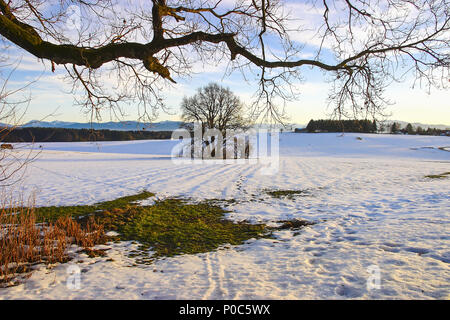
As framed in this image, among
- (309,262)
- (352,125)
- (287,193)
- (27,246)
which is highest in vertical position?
(352,125)

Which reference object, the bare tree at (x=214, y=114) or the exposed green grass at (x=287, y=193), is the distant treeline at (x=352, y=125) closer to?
the exposed green grass at (x=287, y=193)

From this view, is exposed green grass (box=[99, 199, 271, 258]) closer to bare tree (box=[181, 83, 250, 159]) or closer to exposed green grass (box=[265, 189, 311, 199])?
exposed green grass (box=[265, 189, 311, 199])

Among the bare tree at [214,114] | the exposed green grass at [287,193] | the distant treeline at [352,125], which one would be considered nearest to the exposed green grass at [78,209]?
the exposed green grass at [287,193]

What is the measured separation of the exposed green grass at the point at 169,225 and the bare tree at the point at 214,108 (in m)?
23.1

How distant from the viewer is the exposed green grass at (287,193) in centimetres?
1135

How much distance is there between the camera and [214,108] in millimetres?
33188

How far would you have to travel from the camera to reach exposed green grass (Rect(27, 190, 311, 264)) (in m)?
6.02

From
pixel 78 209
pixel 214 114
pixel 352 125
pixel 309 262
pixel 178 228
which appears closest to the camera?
pixel 309 262

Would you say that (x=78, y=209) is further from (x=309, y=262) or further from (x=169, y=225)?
(x=309, y=262)

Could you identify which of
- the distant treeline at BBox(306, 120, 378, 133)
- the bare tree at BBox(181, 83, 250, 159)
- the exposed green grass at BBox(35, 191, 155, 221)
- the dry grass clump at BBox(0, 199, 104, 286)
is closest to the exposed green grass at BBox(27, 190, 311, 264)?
the exposed green grass at BBox(35, 191, 155, 221)

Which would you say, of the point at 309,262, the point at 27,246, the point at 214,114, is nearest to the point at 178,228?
the point at 27,246

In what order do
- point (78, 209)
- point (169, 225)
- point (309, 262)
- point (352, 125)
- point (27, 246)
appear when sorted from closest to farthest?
1. point (309, 262)
2. point (27, 246)
3. point (352, 125)
4. point (169, 225)
5. point (78, 209)

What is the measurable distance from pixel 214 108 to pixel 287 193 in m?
22.9
